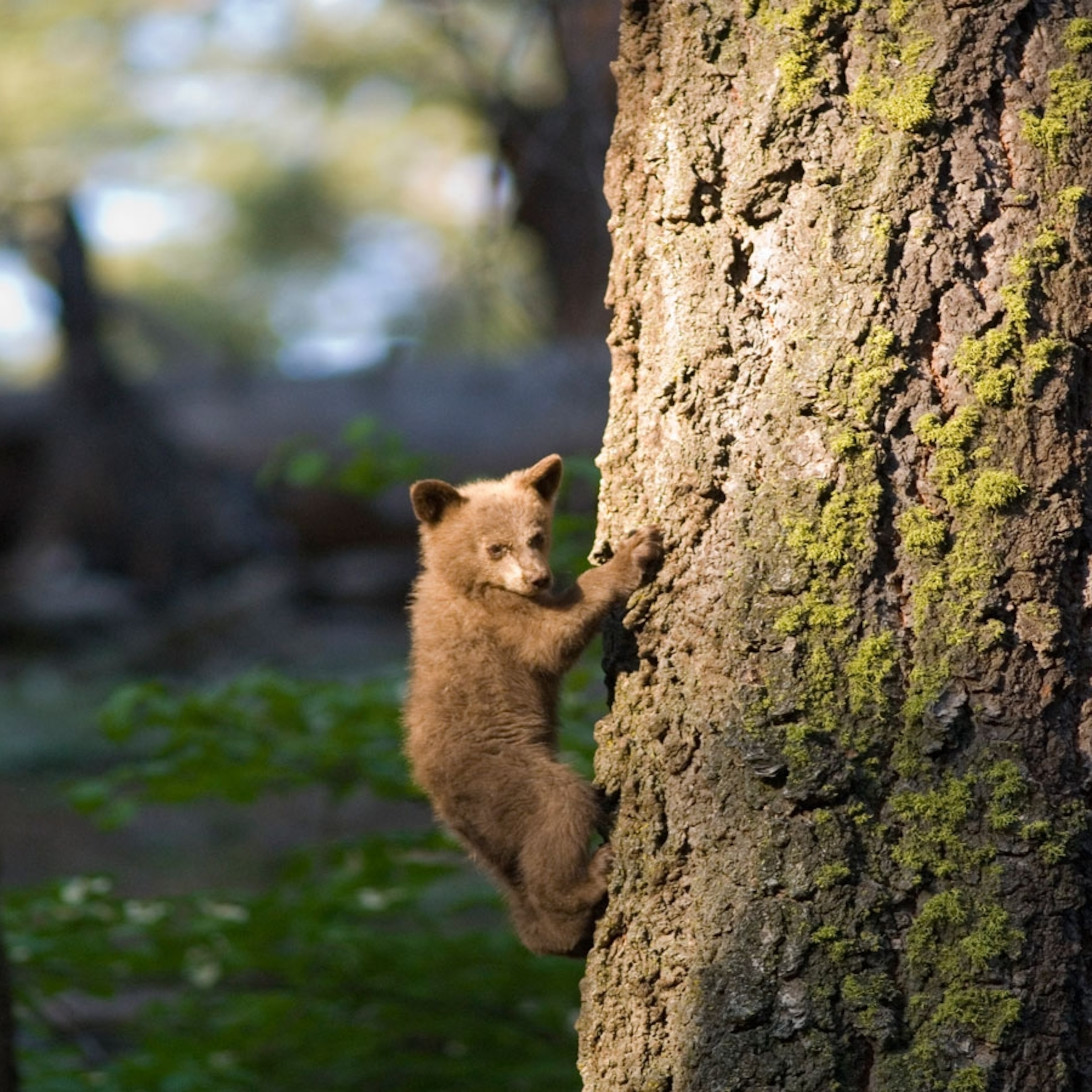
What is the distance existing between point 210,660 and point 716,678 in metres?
12.3

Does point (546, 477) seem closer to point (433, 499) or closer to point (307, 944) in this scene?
point (433, 499)

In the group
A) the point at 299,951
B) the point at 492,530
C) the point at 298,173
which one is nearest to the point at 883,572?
the point at 492,530

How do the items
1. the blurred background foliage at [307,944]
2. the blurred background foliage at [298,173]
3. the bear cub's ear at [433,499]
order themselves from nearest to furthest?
the bear cub's ear at [433,499]
the blurred background foliage at [307,944]
the blurred background foliage at [298,173]

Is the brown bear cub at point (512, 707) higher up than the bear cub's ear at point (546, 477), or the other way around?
the bear cub's ear at point (546, 477)

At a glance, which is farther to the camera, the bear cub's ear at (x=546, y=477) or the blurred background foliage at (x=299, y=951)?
the blurred background foliage at (x=299, y=951)

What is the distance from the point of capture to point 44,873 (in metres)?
11.2

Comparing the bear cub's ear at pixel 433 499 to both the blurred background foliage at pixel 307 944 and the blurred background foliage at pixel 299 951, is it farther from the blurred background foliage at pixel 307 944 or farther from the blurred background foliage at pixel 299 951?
the blurred background foliage at pixel 299 951

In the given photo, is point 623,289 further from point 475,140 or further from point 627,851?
point 475,140

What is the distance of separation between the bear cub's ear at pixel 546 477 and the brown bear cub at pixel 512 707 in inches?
3.7

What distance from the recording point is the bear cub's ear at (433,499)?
4.03 meters

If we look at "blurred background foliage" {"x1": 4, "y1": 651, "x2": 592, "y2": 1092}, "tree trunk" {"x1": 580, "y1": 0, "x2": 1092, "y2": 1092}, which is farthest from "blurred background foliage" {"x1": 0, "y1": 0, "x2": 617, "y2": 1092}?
"tree trunk" {"x1": 580, "y1": 0, "x2": 1092, "y2": 1092}

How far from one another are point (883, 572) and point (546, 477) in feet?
5.58

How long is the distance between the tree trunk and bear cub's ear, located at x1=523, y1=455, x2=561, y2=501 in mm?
1265

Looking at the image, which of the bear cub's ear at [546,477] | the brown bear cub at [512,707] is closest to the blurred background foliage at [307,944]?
the bear cub's ear at [546,477]
